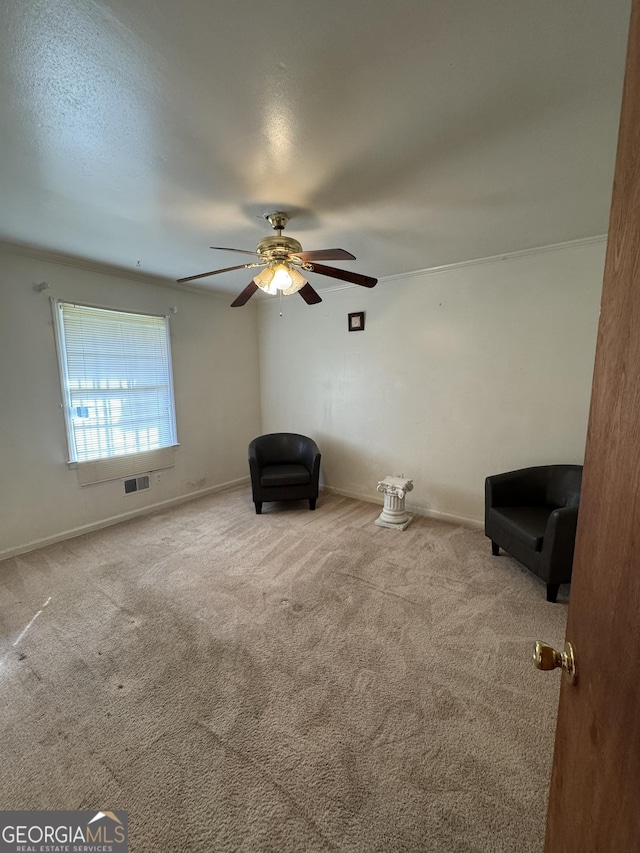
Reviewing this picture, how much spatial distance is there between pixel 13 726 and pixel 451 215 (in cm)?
351

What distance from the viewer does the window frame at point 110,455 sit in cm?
309

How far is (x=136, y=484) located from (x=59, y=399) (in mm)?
1109

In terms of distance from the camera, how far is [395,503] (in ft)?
11.3

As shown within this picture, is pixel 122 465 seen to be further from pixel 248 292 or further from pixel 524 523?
pixel 524 523

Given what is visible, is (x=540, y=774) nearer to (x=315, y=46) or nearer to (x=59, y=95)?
(x=315, y=46)

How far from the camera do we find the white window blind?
3.18m

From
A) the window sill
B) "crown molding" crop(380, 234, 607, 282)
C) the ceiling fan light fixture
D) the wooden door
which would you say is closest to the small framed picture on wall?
"crown molding" crop(380, 234, 607, 282)

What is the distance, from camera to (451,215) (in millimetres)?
2258

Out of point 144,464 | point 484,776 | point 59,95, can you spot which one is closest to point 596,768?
point 484,776

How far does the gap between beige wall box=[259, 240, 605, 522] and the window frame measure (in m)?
1.44

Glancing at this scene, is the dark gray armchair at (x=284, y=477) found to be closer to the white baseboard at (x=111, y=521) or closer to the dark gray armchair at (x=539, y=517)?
the white baseboard at (x=111, y=521)

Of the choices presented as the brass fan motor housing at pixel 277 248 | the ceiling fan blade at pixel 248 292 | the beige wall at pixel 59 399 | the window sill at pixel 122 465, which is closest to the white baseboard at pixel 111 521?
the beige wall at pixel 59 399

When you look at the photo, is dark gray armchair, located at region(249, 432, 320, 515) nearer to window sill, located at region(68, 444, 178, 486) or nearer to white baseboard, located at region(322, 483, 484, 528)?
white baseboard, located at region(322, 483, 484, 528)

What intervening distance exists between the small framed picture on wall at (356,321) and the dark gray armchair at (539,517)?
2.11 metres
